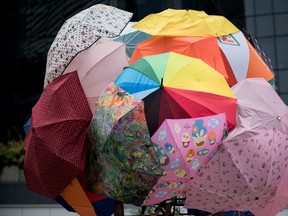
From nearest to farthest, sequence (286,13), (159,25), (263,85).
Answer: (263,85) → (159,25) → (286,13)

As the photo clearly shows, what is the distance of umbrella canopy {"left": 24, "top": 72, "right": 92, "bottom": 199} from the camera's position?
6766 millimetres

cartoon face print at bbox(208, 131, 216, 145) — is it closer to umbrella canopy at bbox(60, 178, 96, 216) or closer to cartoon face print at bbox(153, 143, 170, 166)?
cartoon face print at bbox(153, 143, 170, 166)

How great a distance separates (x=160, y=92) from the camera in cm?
625

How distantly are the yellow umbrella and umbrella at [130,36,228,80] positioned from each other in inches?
4.4

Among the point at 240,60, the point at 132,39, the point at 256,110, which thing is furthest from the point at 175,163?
the point at 132,39

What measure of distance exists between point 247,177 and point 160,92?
1.55 metres

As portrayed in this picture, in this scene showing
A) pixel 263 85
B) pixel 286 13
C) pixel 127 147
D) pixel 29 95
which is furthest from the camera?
pixel 29 95

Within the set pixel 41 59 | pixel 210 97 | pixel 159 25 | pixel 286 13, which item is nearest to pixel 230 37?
pixel 159 25

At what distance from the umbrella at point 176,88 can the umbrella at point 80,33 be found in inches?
36.1

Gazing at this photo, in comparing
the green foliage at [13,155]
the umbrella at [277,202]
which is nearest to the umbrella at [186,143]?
the umbrella at [277,202]

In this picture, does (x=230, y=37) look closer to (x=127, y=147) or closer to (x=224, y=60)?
(x=224, y=60)

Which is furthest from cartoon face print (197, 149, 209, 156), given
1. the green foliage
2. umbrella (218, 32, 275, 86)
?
the green foliage

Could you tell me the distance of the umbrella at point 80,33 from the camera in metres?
7.29

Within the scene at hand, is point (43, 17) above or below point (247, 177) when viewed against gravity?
below
